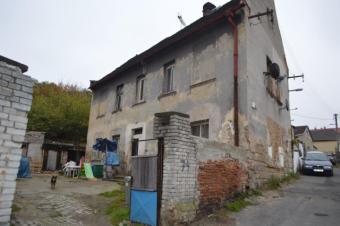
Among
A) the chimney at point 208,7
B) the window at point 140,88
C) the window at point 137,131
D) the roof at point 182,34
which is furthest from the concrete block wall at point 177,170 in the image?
the chimney at point 208,7

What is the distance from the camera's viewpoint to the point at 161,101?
501 inches

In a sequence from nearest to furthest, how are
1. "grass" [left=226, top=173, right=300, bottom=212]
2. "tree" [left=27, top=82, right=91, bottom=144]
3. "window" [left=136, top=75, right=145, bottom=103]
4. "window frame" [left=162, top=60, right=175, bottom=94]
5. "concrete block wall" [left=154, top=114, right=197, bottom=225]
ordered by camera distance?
1. "concrete block wall" [left=154, top=114, right=197, bottom=225]
2. "grass" [left=226, top=173, right=300, bottom=212]
3. "window frame" [left=162, top=60, right=175, bottom=94]
4. "window" [left=136, top=75, right=145, bottom=103]
5. "tree" [left=27, top=82, right=91, bottom=144]

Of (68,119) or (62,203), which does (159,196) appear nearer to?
(62,203)

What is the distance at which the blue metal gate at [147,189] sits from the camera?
5.94 meters

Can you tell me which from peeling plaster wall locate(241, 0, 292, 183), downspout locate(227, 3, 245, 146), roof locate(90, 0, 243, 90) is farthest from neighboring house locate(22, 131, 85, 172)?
peeling plaster wall locate(241, 0, 292, 183)

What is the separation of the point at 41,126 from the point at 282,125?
65.9 ft

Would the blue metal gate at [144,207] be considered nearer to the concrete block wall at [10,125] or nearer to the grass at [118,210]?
the grass at [118,210]

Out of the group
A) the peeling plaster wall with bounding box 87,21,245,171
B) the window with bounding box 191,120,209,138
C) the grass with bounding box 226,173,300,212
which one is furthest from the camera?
the window with bounding box 191,120,209,138

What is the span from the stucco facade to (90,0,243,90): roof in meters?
0.22

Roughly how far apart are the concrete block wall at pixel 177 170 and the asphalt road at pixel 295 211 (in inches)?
53.7

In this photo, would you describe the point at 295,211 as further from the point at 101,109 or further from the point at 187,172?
the point at 101,109

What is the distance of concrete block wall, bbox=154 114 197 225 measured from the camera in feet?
19.2

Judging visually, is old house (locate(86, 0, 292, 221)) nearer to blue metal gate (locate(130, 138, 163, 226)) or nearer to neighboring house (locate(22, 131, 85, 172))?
blue metal gate (locate(130, 138, 163, 226))

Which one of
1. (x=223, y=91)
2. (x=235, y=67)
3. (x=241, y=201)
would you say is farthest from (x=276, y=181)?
(x=235, y=67)
